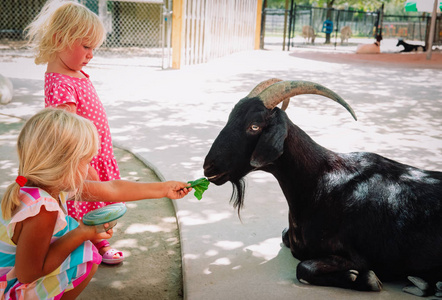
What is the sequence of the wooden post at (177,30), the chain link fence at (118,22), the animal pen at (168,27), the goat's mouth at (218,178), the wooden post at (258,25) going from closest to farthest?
the goat's mouth at (218,178), the wooden post at (177,30), the animal pen at (168,27), the chain link fence at (118,22), the wooden post at (258,25)

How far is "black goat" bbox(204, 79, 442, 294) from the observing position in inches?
127

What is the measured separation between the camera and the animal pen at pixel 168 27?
14.0m

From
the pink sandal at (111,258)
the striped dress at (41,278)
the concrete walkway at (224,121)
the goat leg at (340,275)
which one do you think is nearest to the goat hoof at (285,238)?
the concrete walkway at (224,121)

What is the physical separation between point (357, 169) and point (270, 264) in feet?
2.98

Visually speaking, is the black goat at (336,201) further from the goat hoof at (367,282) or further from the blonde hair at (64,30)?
the blonde hair at (64,30)

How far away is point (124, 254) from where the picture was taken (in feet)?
12.6

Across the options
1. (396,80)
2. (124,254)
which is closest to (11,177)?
(124,254)

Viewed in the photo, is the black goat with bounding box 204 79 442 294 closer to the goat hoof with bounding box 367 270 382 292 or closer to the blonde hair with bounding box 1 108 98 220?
the goat hoof with bounding box 367 270 382 292

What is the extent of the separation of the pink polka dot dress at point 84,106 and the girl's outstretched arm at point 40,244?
81cm

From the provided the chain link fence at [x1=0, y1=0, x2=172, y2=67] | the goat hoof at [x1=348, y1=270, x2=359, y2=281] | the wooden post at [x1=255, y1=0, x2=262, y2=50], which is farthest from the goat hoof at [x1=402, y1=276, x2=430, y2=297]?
the wooden post at [x1=255, y1=0, x2=262, y2=50]

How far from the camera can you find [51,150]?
2467 mm

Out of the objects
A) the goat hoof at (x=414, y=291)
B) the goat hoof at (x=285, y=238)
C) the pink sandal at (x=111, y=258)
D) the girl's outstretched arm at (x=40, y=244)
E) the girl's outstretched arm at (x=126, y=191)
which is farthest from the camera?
the goat hoof at (x=285, y=238)

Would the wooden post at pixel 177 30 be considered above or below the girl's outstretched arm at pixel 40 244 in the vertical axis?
above

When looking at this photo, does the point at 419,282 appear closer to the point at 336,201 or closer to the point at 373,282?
the point at 373,282
